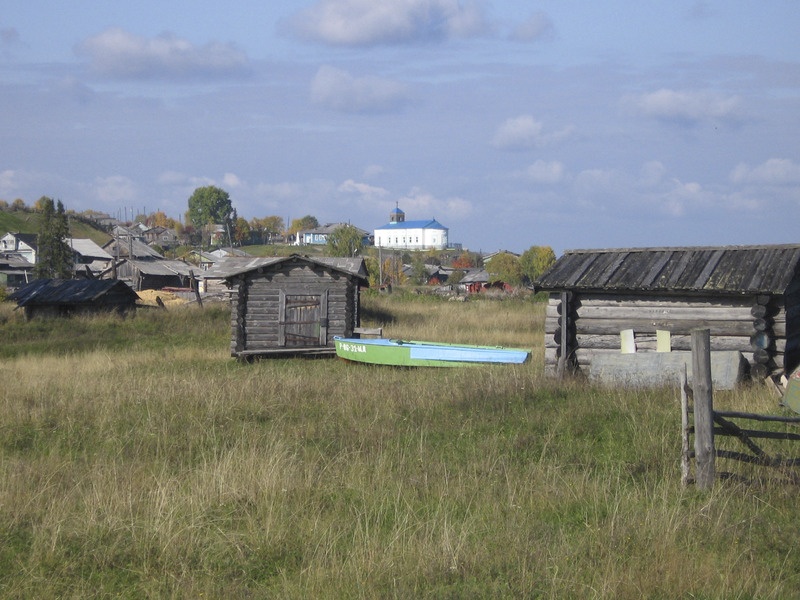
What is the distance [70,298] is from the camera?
37875 mm

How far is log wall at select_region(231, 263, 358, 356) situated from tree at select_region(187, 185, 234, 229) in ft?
457

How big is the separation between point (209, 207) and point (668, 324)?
154 meters

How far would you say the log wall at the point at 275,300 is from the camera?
2684 centimetres

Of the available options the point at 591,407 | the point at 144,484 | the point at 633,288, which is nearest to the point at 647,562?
the point at 144,484

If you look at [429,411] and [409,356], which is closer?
[429,411]

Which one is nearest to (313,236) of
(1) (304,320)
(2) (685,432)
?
(1) (304,320)

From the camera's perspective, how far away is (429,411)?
12164 mm

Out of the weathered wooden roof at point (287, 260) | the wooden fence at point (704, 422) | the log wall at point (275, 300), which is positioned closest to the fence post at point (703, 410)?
the wooden fence at point (704, 422)

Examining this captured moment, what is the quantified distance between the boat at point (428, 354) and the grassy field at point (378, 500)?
283 inches

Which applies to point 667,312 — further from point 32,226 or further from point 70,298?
point 32,226

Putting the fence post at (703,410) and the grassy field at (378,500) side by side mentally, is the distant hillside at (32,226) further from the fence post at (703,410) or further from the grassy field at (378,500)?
the fence post at (703,410)

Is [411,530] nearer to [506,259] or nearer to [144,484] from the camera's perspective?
[144,484]

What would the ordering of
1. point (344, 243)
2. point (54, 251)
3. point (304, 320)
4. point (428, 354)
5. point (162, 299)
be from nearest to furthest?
point (428, 354) → point (304, 320) → point (162, 299) → point (54, 251) → point (344, 243)

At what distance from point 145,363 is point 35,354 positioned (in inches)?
255
